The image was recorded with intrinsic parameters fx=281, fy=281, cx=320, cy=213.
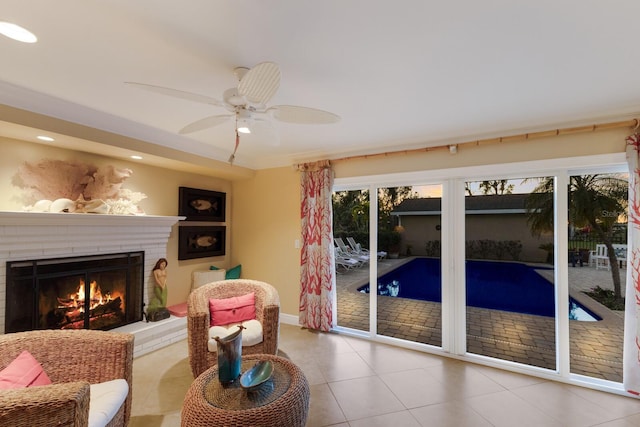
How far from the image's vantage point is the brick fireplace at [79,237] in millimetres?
2408

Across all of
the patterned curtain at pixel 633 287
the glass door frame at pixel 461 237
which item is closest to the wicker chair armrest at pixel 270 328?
the glass door frame at pixel 461 237

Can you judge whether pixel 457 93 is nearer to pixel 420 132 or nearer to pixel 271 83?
pixel 420 132

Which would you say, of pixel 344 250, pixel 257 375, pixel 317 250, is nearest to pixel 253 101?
pixel 257 375

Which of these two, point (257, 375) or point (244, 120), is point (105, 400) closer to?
point (257, 375)

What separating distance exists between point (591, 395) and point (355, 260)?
8.37 feet

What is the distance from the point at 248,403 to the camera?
1.54 m

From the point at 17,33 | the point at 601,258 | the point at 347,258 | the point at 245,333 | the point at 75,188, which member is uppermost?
the point at 17,33

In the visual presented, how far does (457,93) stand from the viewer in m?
2.12

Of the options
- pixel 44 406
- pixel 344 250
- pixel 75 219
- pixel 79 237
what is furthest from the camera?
pixel 344 250

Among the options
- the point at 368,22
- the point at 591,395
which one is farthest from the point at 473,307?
the point at 368,22

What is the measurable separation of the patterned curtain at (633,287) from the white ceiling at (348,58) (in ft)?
1.39

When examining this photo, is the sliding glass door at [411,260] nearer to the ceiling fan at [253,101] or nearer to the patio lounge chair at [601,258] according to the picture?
the patio lounge chair at [601,258]

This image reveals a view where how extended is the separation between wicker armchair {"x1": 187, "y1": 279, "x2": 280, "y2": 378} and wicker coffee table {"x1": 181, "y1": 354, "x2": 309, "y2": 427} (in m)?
0.65

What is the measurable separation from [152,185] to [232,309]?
1.99 metres
